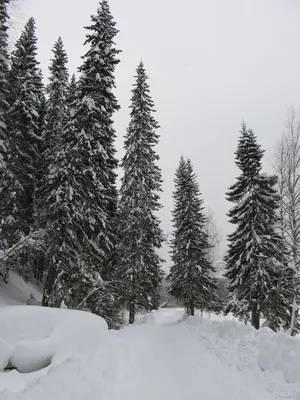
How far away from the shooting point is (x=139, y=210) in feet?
66.4

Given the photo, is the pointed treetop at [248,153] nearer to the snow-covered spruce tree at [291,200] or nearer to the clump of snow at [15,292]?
the snow-covered spruce tree at [291,200]

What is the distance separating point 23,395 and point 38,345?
1.85 metres

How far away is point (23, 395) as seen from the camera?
4176 mm

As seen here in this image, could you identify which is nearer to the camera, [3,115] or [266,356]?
[266,356]

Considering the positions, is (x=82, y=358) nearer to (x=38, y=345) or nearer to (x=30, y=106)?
(x=38, y=345)

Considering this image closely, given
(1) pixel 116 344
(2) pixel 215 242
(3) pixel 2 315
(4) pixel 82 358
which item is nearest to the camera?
(4) pixel 82 358

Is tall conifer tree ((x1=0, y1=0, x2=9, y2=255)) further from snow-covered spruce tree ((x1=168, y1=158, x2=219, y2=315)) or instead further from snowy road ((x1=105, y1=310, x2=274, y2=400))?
snow-covered spruce tree ((x1=168, y1=158, x2=219, y2=315))

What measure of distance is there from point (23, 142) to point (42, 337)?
48.7 ft

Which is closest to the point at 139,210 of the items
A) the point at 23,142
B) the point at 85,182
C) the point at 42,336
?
the point at 85,182

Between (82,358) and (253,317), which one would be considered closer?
(82,358)

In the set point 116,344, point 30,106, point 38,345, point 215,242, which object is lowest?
point 116,344

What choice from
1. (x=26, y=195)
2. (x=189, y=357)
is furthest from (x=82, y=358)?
(x=26, y=195)

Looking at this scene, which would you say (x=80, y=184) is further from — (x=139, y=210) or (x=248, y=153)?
(x=248, y=153)

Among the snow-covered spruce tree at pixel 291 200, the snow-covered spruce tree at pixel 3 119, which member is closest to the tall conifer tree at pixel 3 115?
the snow-covered spruce tree at pixel 3 119
